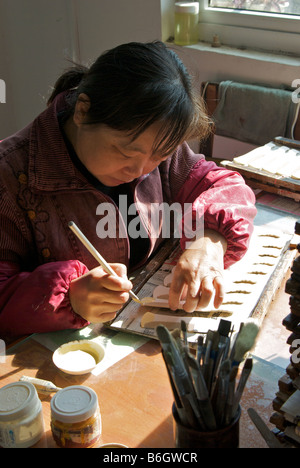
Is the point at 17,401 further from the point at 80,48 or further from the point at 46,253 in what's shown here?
the point at 80,48

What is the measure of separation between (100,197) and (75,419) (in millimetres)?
→ 580

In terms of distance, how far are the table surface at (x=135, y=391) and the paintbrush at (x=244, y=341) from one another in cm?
22

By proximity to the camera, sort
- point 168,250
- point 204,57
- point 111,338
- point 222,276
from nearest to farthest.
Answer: point 111,338, point 222,276, point 168,250, point 204,57

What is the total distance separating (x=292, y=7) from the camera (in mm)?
1960

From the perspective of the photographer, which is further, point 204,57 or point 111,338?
point 204,57

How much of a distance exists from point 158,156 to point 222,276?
0.31 m

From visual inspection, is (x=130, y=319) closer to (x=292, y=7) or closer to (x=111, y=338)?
(x=111, y=338)

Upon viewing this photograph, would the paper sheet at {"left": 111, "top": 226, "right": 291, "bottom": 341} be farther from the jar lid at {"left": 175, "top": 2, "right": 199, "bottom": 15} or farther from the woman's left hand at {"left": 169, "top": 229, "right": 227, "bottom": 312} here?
the jar lid at {"left": 175, "top": 2, "right": 199, "bottom": 15}

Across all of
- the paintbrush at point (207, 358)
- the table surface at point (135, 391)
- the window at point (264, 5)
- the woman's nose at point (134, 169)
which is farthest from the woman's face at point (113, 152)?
the window at point (264, 5)

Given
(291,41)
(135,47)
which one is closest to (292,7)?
(291,41)

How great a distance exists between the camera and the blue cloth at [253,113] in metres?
1.87

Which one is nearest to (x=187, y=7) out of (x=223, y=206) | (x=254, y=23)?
(x=254, y=23)

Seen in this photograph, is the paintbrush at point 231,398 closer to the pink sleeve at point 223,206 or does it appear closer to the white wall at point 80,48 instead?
the pink sleeve at point 223,206
